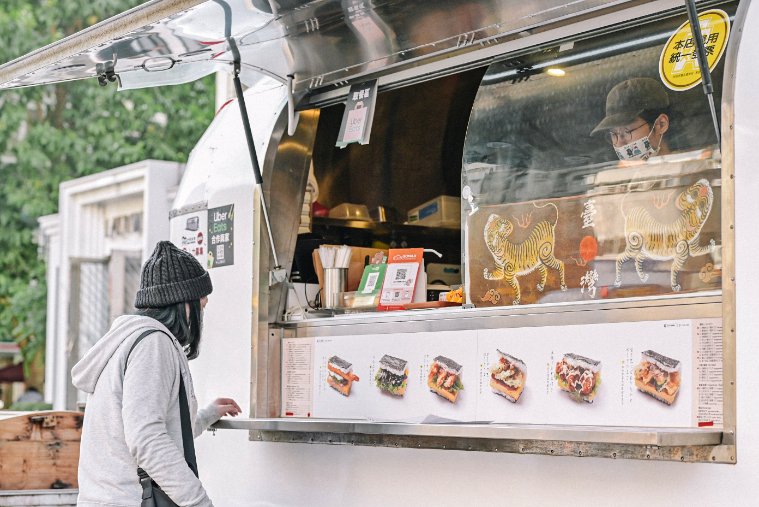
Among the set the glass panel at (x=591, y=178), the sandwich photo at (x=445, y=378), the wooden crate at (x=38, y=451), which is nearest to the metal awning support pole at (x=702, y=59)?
the glass panel at (x=591, y=178)

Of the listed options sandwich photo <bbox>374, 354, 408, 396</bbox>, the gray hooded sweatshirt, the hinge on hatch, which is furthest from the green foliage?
the gray hooded sweatshirt

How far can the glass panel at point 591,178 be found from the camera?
11.6ft

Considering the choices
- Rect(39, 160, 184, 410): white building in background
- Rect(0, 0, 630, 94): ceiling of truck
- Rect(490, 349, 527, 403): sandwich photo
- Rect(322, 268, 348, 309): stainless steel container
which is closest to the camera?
Rect(490, 349, 527, 403): sandwich photo

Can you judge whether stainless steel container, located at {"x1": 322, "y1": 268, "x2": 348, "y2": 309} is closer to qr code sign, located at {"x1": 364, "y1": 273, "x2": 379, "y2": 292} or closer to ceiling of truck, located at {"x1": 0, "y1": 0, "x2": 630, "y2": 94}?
qr code sign, located at {"x1": 364, "y1": 273, "x2": 379, "y2": 292}

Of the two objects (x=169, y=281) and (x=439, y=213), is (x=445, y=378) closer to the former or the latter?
(x=169, y=281)

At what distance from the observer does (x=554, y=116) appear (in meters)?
4.04

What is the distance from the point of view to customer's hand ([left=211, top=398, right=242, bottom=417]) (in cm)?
460

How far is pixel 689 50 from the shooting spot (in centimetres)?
358

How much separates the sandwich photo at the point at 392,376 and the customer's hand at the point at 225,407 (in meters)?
0.61

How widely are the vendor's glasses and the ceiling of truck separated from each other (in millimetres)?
403

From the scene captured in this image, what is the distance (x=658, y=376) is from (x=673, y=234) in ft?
1.44

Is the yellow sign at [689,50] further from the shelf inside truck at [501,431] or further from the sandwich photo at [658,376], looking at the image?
the shelf inside truck at [501,431]

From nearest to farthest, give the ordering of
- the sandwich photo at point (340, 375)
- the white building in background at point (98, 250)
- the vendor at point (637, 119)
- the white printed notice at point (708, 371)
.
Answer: the white printed notice at point (708, 371) < the vendor at point (637, 119) < the sandwich photo at point (340, 375) < the white building in background at point (98, 250)

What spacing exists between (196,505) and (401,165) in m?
2.79
